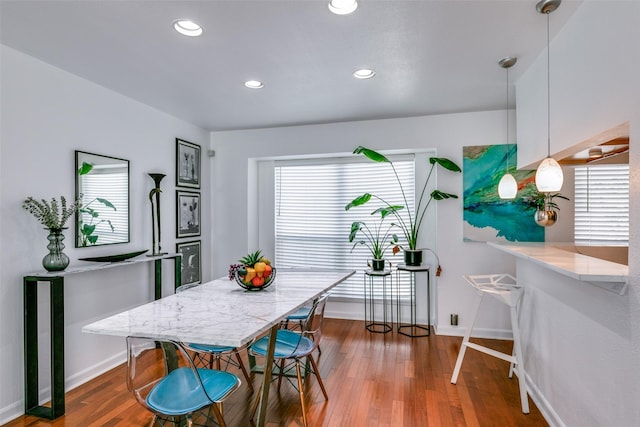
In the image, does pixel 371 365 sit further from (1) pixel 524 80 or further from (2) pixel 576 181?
(1) pixel 524 80

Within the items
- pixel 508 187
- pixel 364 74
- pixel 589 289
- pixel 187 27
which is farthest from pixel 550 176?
pixel 187 27

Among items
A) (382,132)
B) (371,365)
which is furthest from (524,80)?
(371,365)

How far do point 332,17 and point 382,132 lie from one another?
7.77 ft

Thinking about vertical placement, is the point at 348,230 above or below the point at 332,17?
below

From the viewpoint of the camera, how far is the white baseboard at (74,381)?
→ 2402mm

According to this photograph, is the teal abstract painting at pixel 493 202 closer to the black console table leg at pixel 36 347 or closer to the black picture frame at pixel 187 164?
the black picture frame at pixel 187 164

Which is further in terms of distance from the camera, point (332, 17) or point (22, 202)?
point (22, 202)

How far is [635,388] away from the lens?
1.45 m

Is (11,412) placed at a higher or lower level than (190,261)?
lower

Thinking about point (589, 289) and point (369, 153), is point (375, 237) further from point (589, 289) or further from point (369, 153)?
point (589, 289)

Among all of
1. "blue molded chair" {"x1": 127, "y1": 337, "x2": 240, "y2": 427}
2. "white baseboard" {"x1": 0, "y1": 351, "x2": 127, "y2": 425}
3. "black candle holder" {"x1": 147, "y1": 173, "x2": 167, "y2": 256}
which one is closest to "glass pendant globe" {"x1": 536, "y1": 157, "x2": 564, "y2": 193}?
"blue molded chair" {"x1": 127, "y1": 337, "x2": 240, "y2": 427}

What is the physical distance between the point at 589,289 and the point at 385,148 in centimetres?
277

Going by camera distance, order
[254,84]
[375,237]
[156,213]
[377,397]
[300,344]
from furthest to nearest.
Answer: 1. [375,237]
2. [156,213]
3. [254,84]
4. [377,397]
5. [300,344]

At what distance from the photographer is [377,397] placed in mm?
2672
